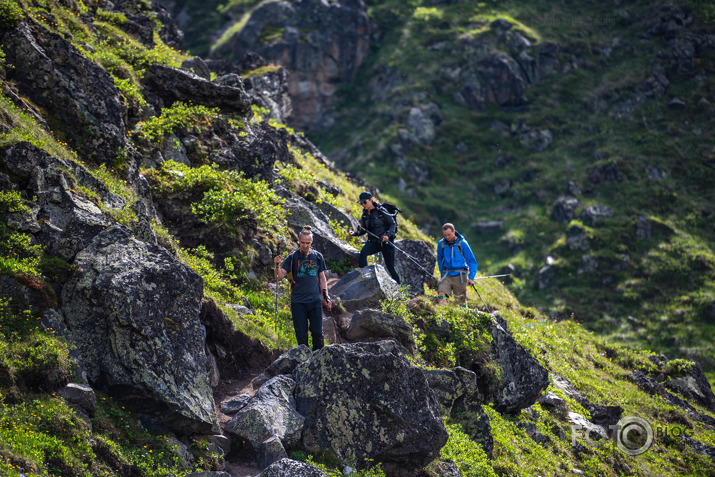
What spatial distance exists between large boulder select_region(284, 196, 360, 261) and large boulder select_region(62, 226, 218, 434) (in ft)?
25.0

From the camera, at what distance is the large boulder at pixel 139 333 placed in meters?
9.12

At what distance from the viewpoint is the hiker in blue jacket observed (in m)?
16.2

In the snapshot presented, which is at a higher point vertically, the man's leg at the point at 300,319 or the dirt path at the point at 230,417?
the man's leg at the point at 300,319

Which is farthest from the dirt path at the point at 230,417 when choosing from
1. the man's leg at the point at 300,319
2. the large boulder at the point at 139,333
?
the man's leg at the point at 300,319

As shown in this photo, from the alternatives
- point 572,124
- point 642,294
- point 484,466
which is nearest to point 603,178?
point 572,124

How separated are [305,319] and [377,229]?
4717 millimetres

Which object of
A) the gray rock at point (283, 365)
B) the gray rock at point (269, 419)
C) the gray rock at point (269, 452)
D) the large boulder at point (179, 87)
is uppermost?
the large boulder at point (179, 87)

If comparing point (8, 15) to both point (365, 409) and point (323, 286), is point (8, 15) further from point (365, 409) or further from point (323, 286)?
point (365, 409)

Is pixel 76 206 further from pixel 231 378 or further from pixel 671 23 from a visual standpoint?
pixel 671 23

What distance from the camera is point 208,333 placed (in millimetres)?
11578

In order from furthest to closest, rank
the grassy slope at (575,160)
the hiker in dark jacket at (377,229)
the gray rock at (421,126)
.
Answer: the gray rock at (421,126) < the grassy slope at (575,160) < the hiker in dark jacket at (377,229)

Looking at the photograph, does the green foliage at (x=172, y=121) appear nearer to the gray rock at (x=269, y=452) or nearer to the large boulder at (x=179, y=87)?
the large boulder at (x=179, y=87)

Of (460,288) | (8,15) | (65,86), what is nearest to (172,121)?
(65,86)

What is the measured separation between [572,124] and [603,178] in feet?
29.7
